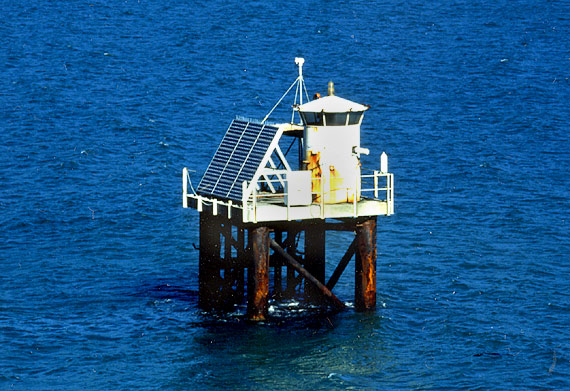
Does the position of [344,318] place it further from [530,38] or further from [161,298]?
[530,38]

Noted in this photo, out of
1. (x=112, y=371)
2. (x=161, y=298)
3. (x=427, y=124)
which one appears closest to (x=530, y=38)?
(x=427, y=124)

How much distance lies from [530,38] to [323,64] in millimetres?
24043

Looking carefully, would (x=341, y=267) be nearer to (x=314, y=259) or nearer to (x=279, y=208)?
(x=314, y=259)

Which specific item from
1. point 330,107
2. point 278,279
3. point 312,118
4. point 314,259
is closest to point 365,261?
point 314,259

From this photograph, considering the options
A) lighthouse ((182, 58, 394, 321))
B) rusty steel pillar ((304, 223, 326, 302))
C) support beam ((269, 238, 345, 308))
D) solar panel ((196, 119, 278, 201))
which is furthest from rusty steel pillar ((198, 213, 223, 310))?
rusty steel pillar ((304, 223, 326, 302))

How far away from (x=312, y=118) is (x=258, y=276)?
22.6 ft

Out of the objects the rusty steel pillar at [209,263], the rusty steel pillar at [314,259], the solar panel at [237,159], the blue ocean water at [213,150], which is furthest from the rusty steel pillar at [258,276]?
the rusty steel pillar at [314,259]

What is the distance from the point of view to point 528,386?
45375mm

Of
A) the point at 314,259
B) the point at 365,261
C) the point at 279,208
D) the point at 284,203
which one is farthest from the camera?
the point at 314,259

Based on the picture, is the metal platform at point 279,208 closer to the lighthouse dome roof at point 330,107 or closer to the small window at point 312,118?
the small window at point 312,118

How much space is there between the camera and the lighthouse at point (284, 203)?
49.4 meters

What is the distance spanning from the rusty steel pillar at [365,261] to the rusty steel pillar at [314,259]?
8.58 feet

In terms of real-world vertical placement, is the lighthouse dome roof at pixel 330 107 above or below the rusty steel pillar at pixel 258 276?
above

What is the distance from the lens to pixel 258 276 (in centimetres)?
4941
